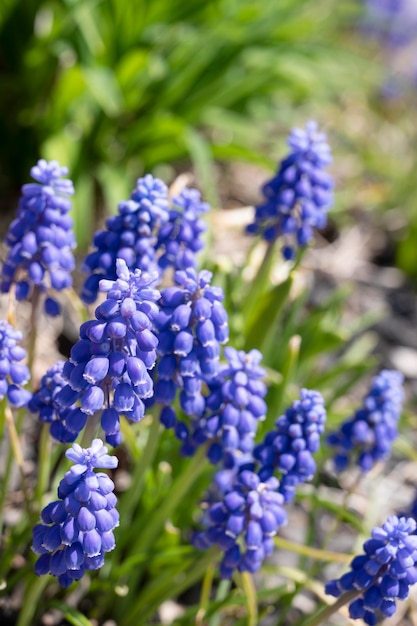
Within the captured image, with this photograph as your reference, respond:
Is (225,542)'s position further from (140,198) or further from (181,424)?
(140,198)

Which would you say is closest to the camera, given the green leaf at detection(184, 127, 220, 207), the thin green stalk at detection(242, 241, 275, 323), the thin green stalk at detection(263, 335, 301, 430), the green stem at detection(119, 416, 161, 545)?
the green stem at detection(119, 416, 161, 545)

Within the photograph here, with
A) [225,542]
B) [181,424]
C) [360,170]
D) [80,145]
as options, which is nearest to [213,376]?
[181,424]

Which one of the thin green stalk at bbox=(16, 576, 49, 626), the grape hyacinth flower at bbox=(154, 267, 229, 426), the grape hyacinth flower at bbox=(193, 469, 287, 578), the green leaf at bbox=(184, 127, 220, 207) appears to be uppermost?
the green leaf at bbox=(184, 127, 220, 207)

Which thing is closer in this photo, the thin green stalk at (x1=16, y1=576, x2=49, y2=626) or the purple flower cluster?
the thin green stalk at (x1=16, y1=576, x2=49, y2=626)

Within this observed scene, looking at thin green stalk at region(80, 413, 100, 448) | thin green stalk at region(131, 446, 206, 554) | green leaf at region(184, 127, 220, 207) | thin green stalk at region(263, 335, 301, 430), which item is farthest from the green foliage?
thin green stalk at region(80, 413, 100, 448)

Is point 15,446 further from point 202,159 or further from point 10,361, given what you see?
point 202,159

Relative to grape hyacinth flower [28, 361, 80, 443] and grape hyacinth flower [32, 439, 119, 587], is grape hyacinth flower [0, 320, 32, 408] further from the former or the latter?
grape hyacinth flower [32, 439, 119, 587]

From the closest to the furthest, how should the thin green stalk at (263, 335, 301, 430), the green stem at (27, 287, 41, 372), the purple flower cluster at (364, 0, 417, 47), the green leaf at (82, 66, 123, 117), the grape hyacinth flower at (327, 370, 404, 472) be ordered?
the green stem at (27, 287, 41, 372)
the grape hyacinth flower at (327, 370, 404, 472)
the thin green stalk at (263, 335, 301, 430)
the green leaf at (82, 66, 123, 117)
the purple flower cluster at (364, 0, 417, 47)
